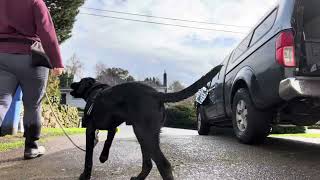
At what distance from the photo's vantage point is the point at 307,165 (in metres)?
5.55

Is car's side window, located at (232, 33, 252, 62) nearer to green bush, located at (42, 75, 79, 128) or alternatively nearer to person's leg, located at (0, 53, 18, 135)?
person's leg, located at (0, 53, 18, 135)

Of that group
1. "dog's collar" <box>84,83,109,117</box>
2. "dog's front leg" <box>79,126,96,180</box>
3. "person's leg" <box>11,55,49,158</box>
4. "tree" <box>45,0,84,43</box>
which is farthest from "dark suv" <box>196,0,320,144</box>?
"tree" <box>45,0,84,43</box>

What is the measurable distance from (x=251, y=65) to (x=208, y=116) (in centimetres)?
320

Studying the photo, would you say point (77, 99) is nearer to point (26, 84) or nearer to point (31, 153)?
point (26, 84)

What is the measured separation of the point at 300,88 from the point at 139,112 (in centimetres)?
248

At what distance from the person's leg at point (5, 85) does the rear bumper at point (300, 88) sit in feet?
10.2

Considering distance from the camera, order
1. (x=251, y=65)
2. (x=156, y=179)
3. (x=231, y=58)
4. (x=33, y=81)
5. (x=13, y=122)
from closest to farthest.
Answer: (x=156, y=179) → (x=33, y=81) → (x=251, y=65) → (x=231, y=58) → (x=13, y=122)

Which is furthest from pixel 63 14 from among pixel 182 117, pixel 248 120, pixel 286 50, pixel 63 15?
pixel 286 50

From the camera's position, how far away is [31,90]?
560 cm

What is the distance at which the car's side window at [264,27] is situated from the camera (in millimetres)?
7027

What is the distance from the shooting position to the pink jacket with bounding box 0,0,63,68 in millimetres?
5441

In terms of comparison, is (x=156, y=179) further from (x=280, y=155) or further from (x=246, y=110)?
(x=246, y=110)

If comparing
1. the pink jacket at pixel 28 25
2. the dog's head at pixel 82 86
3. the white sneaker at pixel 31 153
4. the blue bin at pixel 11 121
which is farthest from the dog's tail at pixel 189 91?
the blue bin at pixel 11 121

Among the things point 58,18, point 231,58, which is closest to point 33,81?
point 231,58
